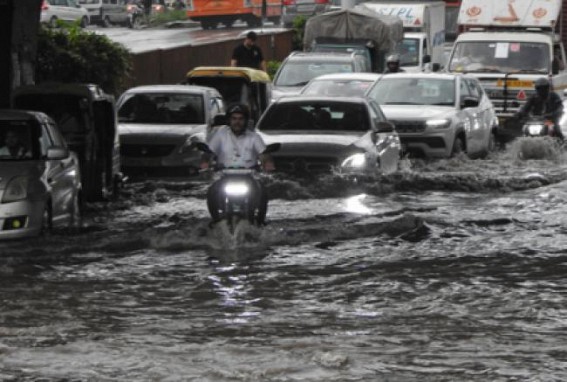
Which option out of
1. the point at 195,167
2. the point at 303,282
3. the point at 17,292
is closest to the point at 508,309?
the point at 303,282

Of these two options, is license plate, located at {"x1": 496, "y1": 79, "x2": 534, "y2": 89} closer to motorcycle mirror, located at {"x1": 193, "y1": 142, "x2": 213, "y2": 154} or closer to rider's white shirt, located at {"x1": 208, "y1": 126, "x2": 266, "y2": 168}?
rider's white shirt, located at {"x1": 208, "y1": 126, "x2": 266, "y2": 168}

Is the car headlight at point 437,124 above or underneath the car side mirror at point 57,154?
underneath

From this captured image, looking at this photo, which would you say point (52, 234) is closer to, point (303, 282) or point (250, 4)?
point (303, 282)

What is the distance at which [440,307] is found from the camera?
41.1ft

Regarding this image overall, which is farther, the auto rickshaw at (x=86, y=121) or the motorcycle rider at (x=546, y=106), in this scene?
the motorcycle rider at (x=546, y=106)

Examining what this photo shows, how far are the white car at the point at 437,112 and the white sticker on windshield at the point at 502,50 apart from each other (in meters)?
3.98

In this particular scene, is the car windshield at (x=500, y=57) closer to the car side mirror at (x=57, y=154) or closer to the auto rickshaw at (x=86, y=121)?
the auto rickshaw at (x=86, y=121)

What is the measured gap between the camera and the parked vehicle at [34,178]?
49.4 feet

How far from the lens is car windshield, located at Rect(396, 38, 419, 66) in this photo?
142 feet

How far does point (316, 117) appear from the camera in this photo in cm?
2202

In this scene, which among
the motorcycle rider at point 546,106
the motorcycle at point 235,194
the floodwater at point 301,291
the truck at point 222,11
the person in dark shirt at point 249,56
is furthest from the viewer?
the truck at point 222,11

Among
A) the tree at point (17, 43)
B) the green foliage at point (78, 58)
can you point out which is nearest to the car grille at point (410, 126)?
the green foliage at point (78, 58)

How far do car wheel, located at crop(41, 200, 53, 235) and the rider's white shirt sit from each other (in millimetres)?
1725

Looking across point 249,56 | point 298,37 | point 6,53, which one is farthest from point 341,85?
point 298,37
